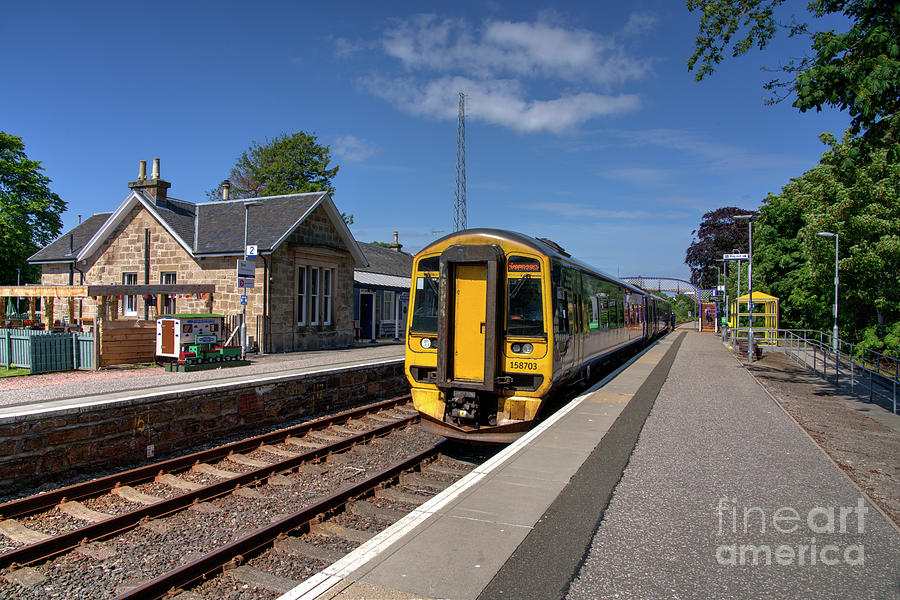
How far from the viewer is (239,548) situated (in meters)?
4.94

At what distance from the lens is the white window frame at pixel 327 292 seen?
2187 centimetres

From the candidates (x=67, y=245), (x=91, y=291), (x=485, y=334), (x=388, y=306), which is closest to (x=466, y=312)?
(x=485, y=334)

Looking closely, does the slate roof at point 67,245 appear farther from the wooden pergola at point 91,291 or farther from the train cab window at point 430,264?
the train cab window at point 430,264

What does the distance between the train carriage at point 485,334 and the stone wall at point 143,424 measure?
3711 mm

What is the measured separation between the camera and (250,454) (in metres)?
8.54

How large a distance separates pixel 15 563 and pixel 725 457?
7439 millimetres

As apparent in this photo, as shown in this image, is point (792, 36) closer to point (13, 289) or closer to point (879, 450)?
point (879, 450)

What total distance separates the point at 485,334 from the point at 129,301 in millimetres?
19246

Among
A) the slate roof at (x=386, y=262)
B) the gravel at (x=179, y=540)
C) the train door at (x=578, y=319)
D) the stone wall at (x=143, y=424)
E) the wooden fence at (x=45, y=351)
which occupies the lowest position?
the gravel at (x=179, y=540)

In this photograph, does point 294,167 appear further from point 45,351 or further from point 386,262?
point 45,351

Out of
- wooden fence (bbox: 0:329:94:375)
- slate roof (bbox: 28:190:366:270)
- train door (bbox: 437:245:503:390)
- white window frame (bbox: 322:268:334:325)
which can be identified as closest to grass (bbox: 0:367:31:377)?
wooden fence (bbox: 0:329:94:375)

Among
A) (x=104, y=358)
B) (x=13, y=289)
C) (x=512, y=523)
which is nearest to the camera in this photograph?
(x=512, y=523)

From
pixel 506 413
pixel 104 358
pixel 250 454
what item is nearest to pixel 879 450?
pixel 506 413

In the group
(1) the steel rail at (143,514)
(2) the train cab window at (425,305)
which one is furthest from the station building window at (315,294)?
(2) the train cab window at (425,305)
